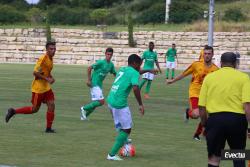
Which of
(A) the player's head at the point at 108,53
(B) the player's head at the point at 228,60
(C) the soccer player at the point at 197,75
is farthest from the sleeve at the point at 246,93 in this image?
(A) the player's head at the point at 108,53

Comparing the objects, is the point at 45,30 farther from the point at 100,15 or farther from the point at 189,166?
the point at 189,166

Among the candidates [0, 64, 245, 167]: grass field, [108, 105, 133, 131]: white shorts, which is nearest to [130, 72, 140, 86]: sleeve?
[108, 105, 133, 131]: white shorts

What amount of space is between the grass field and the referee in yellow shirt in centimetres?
282

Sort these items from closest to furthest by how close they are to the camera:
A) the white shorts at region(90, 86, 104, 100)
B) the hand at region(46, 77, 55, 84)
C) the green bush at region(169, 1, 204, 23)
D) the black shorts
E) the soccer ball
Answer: the black shorts
the soccer ball
the hand at region(46, 77, 55, 84)
the white shorts at region(90, 86, 104, 100)
the green bush at region(169, 1, 204, 23)

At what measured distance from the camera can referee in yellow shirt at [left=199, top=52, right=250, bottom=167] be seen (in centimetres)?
980

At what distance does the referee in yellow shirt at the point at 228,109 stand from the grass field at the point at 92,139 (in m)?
2.82

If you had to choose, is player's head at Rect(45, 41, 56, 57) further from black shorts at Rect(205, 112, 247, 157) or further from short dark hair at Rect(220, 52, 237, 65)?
black shorts at Rect(205, 112, 247, 157)

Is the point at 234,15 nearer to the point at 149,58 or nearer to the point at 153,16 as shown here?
the point at 153,16

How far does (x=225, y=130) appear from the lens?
9.77 m

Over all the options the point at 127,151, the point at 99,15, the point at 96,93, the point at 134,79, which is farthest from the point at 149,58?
the point at 99,15

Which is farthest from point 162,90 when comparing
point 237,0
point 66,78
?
point 237,0

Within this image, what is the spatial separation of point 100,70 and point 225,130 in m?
9.78

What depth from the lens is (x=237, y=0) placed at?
3155 inches

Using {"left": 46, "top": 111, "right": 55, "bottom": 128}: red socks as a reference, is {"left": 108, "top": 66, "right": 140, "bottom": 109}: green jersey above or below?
above
